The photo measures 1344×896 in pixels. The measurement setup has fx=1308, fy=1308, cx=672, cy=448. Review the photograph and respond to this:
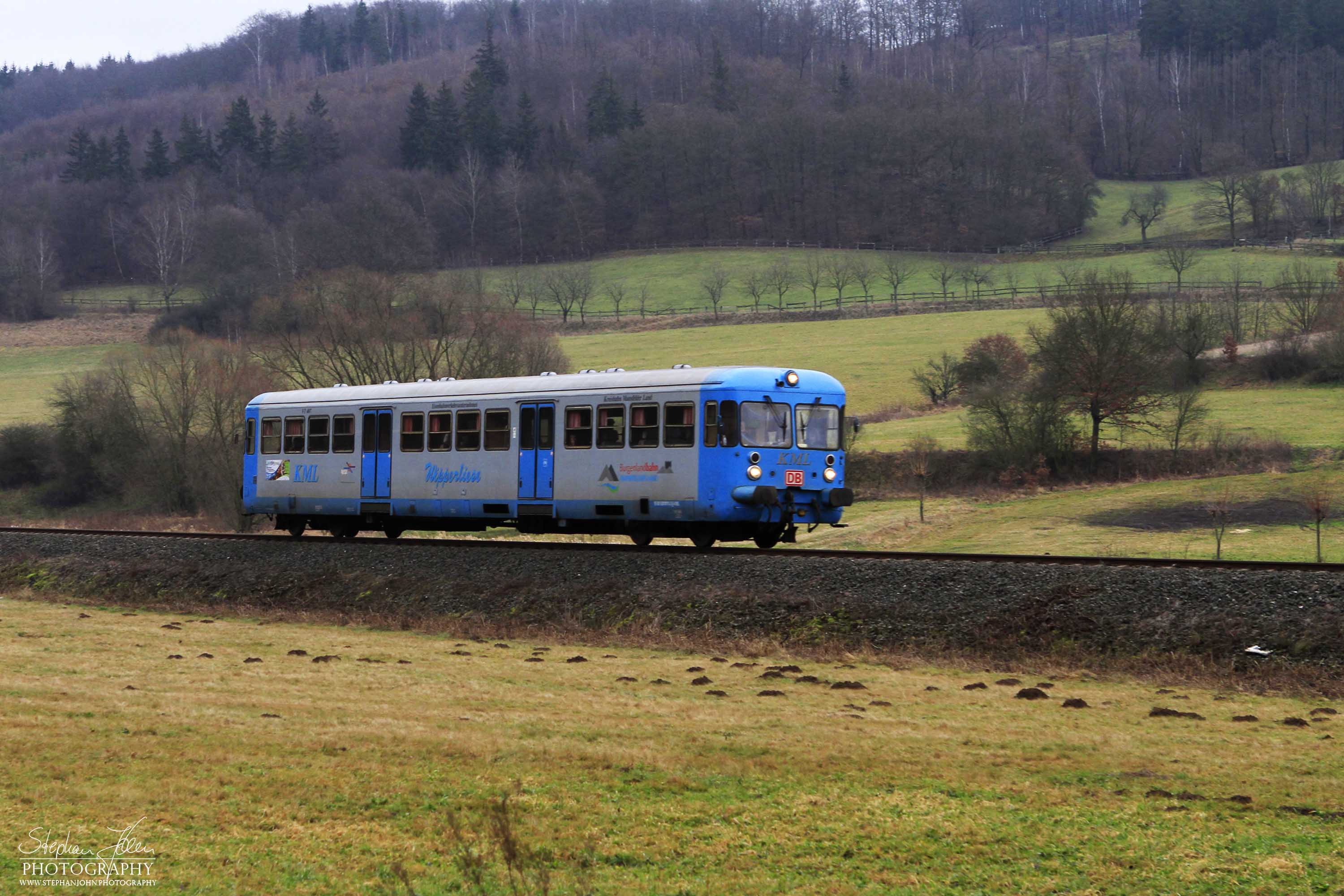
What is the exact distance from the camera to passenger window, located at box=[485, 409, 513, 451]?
26.1m

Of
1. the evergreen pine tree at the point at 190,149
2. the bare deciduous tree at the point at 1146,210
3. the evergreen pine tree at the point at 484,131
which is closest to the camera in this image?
the bare deciduous tree at the point at 1146,210

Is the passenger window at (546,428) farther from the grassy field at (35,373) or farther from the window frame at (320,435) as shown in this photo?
the grassy field at (35,373)

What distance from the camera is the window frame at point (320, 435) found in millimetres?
30031

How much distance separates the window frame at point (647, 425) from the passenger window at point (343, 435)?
27.5 ft

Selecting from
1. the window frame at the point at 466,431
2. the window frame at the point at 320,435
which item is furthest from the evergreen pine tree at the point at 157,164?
the window frame at the point at 466,431

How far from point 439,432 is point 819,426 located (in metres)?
8.32

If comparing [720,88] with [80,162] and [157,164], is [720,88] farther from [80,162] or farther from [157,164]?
[80,162]

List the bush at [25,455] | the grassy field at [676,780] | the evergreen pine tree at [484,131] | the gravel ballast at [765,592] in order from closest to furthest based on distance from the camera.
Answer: the grassy field at [676,780]
the gravel ballast at [765,592]
the bush at [25,455]
the evergreen pine tree at [484,131]

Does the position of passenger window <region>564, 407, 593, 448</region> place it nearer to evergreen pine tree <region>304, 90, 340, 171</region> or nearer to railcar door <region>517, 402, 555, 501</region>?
railcar door <region>517, 402, 555, 501</region>

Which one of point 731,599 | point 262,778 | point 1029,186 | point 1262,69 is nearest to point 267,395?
point 731,599

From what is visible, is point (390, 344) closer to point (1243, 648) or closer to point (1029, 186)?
point (1243, 648)

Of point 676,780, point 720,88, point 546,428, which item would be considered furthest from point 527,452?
point 720,88

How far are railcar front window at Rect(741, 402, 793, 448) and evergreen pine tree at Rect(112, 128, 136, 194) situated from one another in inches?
Answer: 5742

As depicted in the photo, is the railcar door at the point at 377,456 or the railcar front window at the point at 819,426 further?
the railcar door at the point at 377,456
